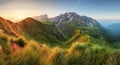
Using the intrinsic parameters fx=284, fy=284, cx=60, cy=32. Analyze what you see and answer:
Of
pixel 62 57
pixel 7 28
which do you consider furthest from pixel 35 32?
pixel 62 57

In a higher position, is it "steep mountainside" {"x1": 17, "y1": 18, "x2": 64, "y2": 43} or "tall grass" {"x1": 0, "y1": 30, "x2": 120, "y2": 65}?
"tall grass" {"x1": 0, "y1": 30, "x2": 120, "y2": 65}

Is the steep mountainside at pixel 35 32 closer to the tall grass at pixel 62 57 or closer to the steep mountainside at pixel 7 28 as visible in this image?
the steep mountainside at pixel 7 28

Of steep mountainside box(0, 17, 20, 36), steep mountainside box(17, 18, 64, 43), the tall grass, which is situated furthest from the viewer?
steep mountainside box(17, 18, 64, 43)

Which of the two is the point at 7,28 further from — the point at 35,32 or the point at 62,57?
the point at 35,32

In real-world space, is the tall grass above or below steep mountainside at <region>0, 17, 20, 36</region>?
above

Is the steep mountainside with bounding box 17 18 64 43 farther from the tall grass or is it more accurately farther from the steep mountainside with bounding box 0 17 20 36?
the tall grass

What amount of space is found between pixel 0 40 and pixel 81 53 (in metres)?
7.02

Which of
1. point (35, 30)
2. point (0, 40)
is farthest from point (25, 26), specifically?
point (0, 40)

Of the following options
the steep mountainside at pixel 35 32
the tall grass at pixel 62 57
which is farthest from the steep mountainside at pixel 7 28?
the steep mountainside at pixel 35 32

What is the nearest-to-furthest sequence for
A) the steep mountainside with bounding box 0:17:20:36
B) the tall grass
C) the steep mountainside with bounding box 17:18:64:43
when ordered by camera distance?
the tall grass, the steep mountainside with bounding box 0:17:20:36, the steep mountainside with bounding box 17:18:64:43

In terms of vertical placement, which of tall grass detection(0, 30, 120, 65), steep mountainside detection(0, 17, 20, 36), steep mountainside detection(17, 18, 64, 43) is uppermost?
tall grass detection(0, 30, 120, 65)

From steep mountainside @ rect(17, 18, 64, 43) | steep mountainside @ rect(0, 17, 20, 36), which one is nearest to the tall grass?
steep mountainside @ rect(0, 17, 20, 36)

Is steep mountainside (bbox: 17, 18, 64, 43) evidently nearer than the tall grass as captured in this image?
No

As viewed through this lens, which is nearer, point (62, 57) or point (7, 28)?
point (62, 57)
